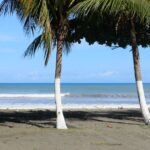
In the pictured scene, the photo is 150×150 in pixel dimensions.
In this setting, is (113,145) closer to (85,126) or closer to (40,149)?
(40,149)

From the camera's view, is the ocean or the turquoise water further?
the turquoise water

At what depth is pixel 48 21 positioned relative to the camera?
1709 cm

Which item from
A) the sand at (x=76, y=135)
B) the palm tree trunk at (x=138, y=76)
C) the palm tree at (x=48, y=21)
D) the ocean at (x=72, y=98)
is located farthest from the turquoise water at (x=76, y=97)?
the palm tree at (x=48, y=21)

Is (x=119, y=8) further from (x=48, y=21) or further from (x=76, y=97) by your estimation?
(x=76, y=97)

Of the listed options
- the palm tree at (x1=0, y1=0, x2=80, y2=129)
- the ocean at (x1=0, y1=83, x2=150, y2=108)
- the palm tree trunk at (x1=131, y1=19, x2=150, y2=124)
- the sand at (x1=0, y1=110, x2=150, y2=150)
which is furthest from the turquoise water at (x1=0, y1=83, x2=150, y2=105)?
the palm tree at (x1=0, y1=0, x2=80, y2=129)

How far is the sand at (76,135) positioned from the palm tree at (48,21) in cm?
125

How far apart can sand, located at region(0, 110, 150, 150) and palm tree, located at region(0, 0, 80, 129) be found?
49.2 inches

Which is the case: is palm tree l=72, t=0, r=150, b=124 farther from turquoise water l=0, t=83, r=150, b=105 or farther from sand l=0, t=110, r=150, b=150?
turquoise water l=0, t=83, r=150, b=105

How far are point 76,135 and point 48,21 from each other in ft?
12.0

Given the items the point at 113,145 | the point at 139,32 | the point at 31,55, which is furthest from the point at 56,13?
the point at 113,145

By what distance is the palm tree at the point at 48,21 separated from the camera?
1700 cm

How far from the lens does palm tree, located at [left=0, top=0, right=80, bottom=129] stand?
55.8 ft

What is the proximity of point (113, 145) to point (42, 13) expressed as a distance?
502 centimetres

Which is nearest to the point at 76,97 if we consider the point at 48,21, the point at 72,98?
the point at 72,98
